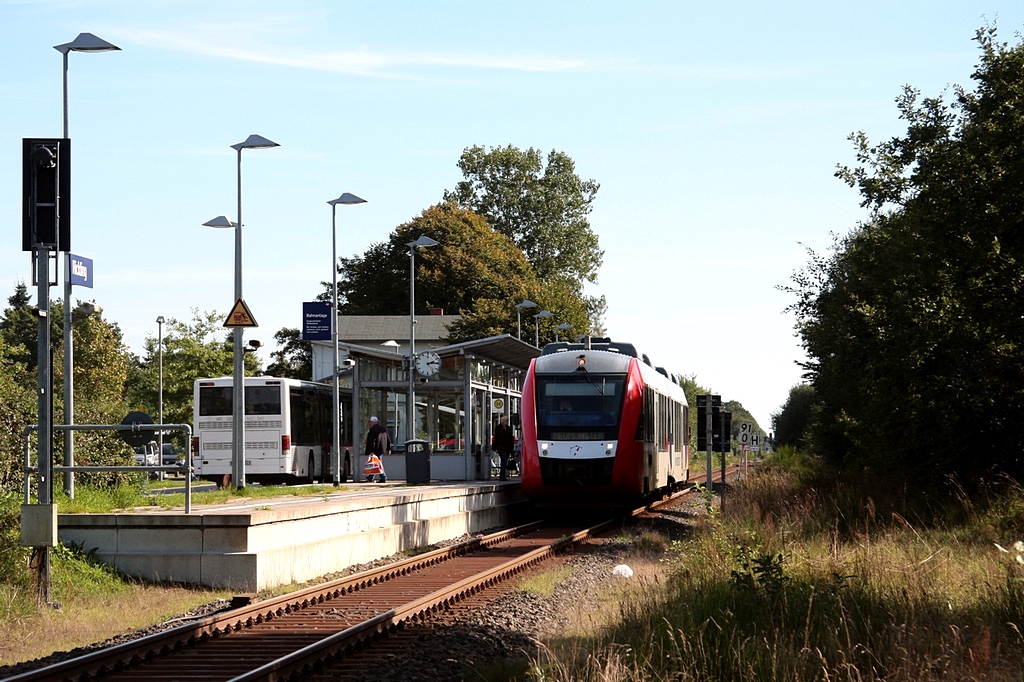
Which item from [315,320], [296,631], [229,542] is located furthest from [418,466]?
[296,631]

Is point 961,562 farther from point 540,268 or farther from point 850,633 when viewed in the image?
point 540,268

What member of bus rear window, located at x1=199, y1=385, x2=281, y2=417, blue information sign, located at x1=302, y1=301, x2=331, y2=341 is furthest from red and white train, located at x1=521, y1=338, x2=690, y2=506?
bus rear window, located at x1=199, y1=385, x2=281, y2=417

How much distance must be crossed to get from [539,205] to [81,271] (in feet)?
215

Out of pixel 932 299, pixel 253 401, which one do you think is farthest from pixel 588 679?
pixel 253 401

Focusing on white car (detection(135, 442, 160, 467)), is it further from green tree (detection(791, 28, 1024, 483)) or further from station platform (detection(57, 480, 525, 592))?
green tree (detection(791, 28, 1024, 483))

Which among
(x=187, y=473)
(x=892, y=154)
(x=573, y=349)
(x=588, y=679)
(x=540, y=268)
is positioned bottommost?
(x=588, y=679)

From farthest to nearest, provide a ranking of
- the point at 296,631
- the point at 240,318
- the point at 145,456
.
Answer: the point at 145,456, the point at 240,318, the point at 296,631

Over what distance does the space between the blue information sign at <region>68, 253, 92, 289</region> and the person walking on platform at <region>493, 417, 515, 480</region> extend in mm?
17110

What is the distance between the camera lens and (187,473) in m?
15.7

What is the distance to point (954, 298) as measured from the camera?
1970 cm

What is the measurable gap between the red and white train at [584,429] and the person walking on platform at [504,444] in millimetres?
8203

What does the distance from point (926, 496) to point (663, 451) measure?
9.94m

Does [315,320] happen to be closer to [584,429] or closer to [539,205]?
[584,429]

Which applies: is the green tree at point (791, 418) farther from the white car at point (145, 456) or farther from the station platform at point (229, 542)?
the station platform at point (229, 542)
